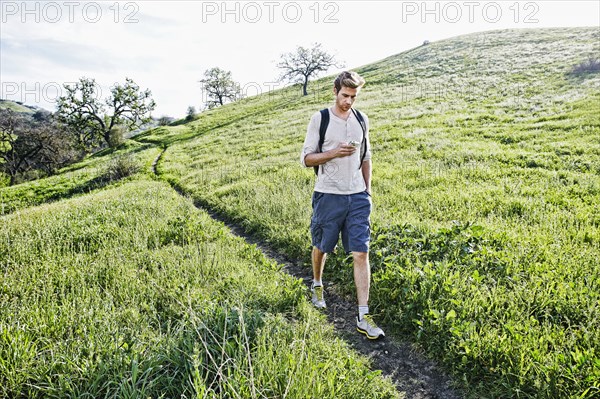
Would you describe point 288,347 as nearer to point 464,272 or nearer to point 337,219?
point 337,219

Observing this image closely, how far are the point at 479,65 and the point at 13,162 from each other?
57.0m

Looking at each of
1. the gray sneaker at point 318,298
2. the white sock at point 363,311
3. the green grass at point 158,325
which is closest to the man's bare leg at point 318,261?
the gray sneaker at point 318,298

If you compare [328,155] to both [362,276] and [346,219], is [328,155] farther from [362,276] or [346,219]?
[362,276]

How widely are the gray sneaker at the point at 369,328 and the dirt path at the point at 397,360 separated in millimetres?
76

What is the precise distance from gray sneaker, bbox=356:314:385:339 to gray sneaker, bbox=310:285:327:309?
0.62 m

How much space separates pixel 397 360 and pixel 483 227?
310 cm

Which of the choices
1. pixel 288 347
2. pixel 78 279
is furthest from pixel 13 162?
pixel 288 347

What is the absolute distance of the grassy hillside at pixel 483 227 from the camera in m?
3.40

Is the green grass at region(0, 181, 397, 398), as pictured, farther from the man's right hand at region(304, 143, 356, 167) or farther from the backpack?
the backpack

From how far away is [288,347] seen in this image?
3.34m

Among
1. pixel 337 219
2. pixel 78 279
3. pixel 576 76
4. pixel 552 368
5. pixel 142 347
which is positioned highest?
pixel 576 76

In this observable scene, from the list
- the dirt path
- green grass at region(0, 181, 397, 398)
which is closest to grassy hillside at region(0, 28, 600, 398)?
green grass at region(0, 181, 397, 398)

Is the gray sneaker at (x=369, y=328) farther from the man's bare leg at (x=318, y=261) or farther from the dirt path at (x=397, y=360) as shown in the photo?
the man's bare leg at (x=318, y=261)

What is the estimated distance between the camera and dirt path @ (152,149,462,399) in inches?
131
